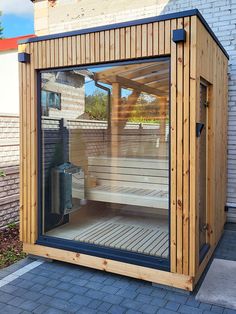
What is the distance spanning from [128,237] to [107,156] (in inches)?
46.5

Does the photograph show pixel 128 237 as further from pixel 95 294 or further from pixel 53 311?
pixel 53 311

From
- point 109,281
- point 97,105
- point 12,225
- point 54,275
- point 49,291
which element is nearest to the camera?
point 49,291

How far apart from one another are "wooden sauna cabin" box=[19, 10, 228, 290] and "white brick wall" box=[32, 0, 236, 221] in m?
0.61

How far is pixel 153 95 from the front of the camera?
3.86 metres

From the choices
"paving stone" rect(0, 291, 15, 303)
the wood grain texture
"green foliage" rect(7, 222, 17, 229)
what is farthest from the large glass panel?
"green foliage" rect(7, 222, 17, 229)

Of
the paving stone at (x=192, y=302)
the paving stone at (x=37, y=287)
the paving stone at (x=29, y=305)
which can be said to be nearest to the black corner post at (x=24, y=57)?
the paving stone at (x=37, y=287)

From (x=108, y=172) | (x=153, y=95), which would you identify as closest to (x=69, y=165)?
(x=108, y=172)

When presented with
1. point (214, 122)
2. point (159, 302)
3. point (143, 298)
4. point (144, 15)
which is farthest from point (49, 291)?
point (144, 15)

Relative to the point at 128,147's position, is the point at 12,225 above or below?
below

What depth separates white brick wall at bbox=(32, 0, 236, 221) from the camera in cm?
522

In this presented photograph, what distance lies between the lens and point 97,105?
4.45m

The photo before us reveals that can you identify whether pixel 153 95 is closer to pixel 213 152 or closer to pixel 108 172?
pixel 213 152

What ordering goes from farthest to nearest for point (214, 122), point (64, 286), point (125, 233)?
point (125, 233) < point (214, 122) < point (64, 286)

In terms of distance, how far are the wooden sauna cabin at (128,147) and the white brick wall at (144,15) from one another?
0.61 metres
